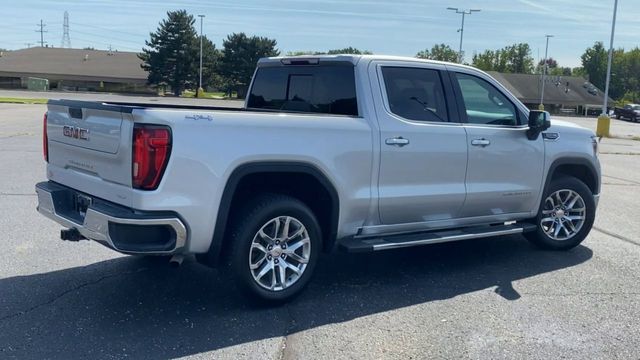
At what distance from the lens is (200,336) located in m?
4.54

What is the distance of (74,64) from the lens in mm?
75688

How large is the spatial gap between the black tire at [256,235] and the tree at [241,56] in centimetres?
6646

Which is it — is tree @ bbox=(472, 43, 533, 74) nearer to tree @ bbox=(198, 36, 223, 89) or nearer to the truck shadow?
tree @ bbox=(198, 36, 223, 89)

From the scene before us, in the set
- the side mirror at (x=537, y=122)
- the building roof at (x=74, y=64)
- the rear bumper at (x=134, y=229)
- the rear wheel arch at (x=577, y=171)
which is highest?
the building roof at (x=74, y=64)

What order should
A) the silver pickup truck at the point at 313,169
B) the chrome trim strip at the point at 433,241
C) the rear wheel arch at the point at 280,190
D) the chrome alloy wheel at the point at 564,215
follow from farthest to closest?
the chrome alloy wheel at the point at 564,215 → the chrome trim strip at the point at 433,241 → the rear wheel arch at the point at 280,190 → the silver pickup truck at the point at 313,169

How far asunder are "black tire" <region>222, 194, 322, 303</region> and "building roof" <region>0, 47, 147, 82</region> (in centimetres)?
7052

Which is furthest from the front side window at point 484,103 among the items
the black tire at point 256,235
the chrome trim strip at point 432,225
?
the black tire at point 256,235

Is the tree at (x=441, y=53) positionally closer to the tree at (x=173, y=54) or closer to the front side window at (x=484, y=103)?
the tree at (x=173, y=54)

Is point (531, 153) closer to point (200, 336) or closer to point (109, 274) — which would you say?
point (200, 336)

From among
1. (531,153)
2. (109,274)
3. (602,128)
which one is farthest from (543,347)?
(602,128)

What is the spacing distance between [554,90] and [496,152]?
84.4m

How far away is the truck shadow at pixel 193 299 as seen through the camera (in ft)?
14.4

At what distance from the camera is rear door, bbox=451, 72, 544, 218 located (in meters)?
6.18

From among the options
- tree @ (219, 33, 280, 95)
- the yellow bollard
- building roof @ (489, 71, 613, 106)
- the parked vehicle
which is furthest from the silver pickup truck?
building roof @ (489, 71, 613, 106)
